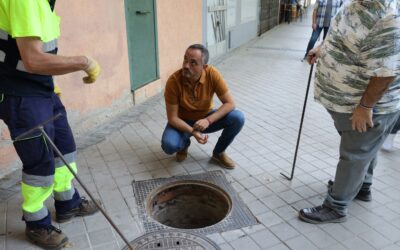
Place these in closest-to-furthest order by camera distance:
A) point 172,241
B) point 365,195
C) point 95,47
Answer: point 172,241, point 365,195, point 95,47

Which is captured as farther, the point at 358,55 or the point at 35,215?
the point at 35,215

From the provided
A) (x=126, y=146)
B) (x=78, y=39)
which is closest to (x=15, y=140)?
(x=126, y=146)

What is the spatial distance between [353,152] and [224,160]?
1.39m

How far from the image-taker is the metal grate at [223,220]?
2.90 meters

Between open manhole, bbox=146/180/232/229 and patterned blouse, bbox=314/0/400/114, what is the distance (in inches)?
51.2

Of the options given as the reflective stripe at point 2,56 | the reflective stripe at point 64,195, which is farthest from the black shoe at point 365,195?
the reflective stripe at point 2,56

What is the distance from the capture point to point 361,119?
253 cm

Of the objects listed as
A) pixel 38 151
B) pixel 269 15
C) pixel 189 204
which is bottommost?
pixel 189 204

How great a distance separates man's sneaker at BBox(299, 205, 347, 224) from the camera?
2.96 m

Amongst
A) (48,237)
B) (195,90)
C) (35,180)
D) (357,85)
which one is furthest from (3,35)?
(357,85)

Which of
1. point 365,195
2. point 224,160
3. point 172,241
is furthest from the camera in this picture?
point 224,160

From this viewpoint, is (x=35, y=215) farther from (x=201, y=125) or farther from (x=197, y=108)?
(x=197, y=108)

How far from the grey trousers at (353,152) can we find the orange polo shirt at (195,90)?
1.26 metres

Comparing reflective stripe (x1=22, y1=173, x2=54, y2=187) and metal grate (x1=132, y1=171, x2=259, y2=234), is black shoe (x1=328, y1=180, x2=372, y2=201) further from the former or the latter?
reflective stripe (x1=22, y1=173, x2=54, y2=187)
